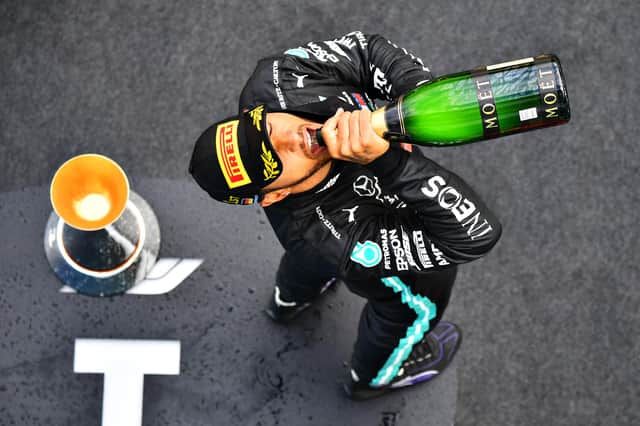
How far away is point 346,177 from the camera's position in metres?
1.27

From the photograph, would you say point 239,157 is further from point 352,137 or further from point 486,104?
point 486,104

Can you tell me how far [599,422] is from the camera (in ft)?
6.33

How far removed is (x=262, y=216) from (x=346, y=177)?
80 cm

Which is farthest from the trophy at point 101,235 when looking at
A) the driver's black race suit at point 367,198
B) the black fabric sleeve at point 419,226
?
the black fabric sleeve at point 419,226

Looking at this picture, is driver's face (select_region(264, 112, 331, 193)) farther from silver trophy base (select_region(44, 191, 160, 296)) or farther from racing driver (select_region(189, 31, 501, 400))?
silver trophy base (select_region(44, 191, 160, 296))

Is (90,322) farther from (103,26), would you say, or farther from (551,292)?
(551,292)

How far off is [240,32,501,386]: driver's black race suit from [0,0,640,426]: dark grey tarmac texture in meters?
0.71

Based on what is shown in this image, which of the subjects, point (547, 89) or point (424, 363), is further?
point (424, 363)

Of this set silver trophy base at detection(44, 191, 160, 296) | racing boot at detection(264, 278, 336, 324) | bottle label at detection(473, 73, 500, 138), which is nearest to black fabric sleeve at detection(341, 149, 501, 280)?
bottle label at detection(473, 73, 500, 138)

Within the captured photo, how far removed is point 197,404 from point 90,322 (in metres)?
0.38

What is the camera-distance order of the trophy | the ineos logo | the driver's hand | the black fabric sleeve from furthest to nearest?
the trophy
the ineos logo
the black fabric sleeve
the driver's hand

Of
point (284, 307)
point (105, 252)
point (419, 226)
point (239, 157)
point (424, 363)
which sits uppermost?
point (239, 157)

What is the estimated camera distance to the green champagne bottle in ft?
3.48

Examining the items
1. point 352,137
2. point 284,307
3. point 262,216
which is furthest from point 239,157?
point 262,216
